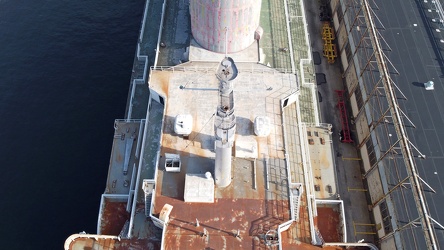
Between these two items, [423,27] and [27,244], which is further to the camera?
[423,27]

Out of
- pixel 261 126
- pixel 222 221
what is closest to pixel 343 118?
pixel 261 126

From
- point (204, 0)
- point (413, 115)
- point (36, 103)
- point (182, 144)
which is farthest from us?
point (36, 103)

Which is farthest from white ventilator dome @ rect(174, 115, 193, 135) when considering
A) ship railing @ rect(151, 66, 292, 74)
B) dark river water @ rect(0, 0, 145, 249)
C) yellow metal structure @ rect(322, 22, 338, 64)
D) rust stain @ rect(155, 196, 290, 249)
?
yellow metal structure @ rect(322, 22, 338, 64)

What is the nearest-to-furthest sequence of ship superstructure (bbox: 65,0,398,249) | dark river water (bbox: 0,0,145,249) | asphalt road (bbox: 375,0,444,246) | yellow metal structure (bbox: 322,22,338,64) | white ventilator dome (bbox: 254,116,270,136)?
ship superstructure (bbox: 65,0,398,249) < white ventilator dome (bbox: 254,116,270,136) < asphalt road (bbox: 375,0,444,246) < dark river water (bbox: 0,0,145,249) < yellow metal structure (bbox: 322,22,338,64)

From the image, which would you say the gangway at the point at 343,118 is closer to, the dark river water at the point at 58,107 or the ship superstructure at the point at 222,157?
the ship superstructure at the point at 222,157

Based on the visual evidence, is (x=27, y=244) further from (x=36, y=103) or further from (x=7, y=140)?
(x=36, y=103)

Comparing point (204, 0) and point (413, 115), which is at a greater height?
point (204, 0)

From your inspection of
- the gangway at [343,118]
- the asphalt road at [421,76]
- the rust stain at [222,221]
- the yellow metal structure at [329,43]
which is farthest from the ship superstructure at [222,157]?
the yellow metal structure at [329,43]

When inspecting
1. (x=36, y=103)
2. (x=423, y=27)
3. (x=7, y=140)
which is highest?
(x=423, y=27)

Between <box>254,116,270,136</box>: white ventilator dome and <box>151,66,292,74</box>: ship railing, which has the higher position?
<box>151,66,292,74</box>: ship railing

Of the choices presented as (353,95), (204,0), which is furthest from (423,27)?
(204,0)

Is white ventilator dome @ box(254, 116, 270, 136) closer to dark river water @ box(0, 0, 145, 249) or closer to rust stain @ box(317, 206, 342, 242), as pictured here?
rust stain @ box(317, 206, 342, 242)
